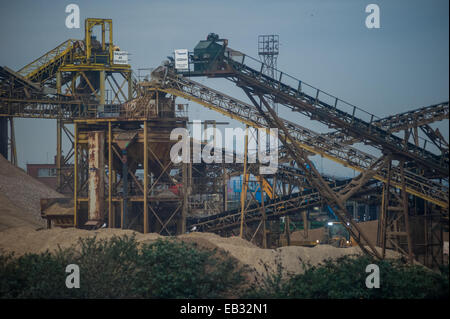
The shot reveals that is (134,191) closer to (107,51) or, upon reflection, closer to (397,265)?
(107,51)

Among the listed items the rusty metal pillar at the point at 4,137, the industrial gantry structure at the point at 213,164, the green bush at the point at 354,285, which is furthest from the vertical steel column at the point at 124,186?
the rusty metal pillar at the point at 4,137

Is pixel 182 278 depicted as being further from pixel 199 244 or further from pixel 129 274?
pixel 199 244

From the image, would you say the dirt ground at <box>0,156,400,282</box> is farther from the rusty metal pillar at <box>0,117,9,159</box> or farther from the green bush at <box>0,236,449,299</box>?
the rusty metal pillar at <box>0,117,9,159</box>

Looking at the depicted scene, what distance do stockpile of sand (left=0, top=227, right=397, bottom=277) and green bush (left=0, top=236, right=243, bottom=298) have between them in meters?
1.55

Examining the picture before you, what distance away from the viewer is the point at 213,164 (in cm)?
3166

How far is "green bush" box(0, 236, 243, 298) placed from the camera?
15.9 m

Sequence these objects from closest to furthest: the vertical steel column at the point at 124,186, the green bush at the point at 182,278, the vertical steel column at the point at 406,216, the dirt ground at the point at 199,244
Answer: the green bush at the point at 182,278
the dirt ground at the point at 199,244
the vertical steel column at the point at 406,216
the vertical steel column at the point at 124,186

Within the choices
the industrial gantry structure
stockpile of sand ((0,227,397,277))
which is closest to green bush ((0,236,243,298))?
stockpile of sand ((0,227,397,277))

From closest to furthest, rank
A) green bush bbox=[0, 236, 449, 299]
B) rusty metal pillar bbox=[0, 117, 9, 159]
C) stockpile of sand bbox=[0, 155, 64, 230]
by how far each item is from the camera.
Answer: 1. green bush bbox=[0, 236, 449, 299]
2. stockpile of sand bbox=[0, 155, 64, 230]
3. rusty metal pillar bbox=[0, 117, 9, 159]

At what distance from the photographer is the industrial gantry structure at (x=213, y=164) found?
21.6 metres

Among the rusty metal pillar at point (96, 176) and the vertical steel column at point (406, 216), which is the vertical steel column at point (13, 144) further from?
the vertical steel column at point (406, 216)

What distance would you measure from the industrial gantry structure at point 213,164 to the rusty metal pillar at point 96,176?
54mm
